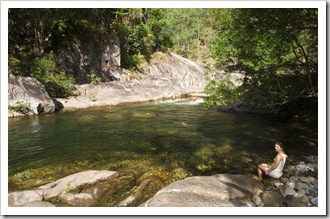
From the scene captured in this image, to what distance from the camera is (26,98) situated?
21.4 metres

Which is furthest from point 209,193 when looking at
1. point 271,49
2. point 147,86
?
point 147,86

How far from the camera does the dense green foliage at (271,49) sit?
9.48 meters

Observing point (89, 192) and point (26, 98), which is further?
point (26, 98)

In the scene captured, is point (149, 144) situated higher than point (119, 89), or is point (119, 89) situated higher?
point (119, 89)

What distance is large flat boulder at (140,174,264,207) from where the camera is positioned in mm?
6129

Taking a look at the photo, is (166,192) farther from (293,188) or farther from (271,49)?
(271,49)

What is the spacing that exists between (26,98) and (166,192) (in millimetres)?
20153

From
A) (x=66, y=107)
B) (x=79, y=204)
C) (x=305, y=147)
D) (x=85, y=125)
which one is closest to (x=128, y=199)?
(x=79, y=204)

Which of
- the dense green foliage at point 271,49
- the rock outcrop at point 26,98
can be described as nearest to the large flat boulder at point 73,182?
the dense green foliage at point 271,49

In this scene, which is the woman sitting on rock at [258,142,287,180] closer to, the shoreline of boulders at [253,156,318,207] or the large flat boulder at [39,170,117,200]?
the shoreline of boulders at [253,156,318,207]

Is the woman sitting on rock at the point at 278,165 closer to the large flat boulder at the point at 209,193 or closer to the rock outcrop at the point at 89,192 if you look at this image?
the large flat boulder at the point at 209,193

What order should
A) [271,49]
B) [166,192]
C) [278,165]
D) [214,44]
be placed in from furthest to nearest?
1. [214,44]
2. [271,49]
3. [278,165]
4. [166,192]

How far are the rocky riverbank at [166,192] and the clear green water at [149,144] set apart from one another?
931mm

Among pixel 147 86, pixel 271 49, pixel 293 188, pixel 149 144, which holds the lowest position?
pixel 293 188
